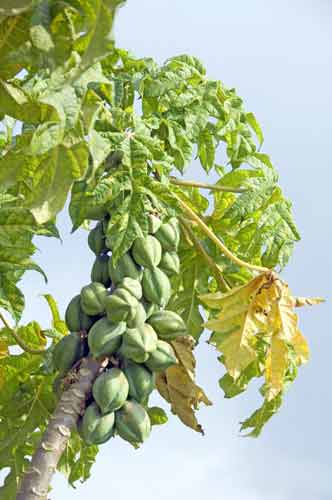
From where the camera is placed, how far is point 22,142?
3.16m

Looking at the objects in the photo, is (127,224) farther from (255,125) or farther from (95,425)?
(255,125)

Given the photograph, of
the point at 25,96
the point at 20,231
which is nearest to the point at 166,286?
the point at 20,231

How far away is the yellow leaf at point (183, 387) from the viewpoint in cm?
364

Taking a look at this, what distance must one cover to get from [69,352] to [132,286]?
32 centimetres

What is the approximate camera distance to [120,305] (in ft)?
10.6

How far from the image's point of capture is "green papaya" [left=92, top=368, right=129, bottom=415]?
3195mm

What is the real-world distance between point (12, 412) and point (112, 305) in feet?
3.62

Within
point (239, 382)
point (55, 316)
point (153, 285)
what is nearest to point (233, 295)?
point (153, 285)

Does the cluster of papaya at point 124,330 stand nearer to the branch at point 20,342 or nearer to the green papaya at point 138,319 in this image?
the green papaya at point 138,319

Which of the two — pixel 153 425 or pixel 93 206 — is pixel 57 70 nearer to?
pixel 93 206

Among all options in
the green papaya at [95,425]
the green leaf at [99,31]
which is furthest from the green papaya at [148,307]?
the green leaf at [99,31]

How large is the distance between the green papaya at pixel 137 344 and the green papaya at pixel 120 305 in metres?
0.06

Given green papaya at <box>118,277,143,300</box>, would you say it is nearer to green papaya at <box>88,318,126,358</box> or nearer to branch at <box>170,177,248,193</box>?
green papaya at <box>88,318,126,358</box>

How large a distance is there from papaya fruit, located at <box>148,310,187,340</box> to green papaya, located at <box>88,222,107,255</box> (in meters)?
0.29
